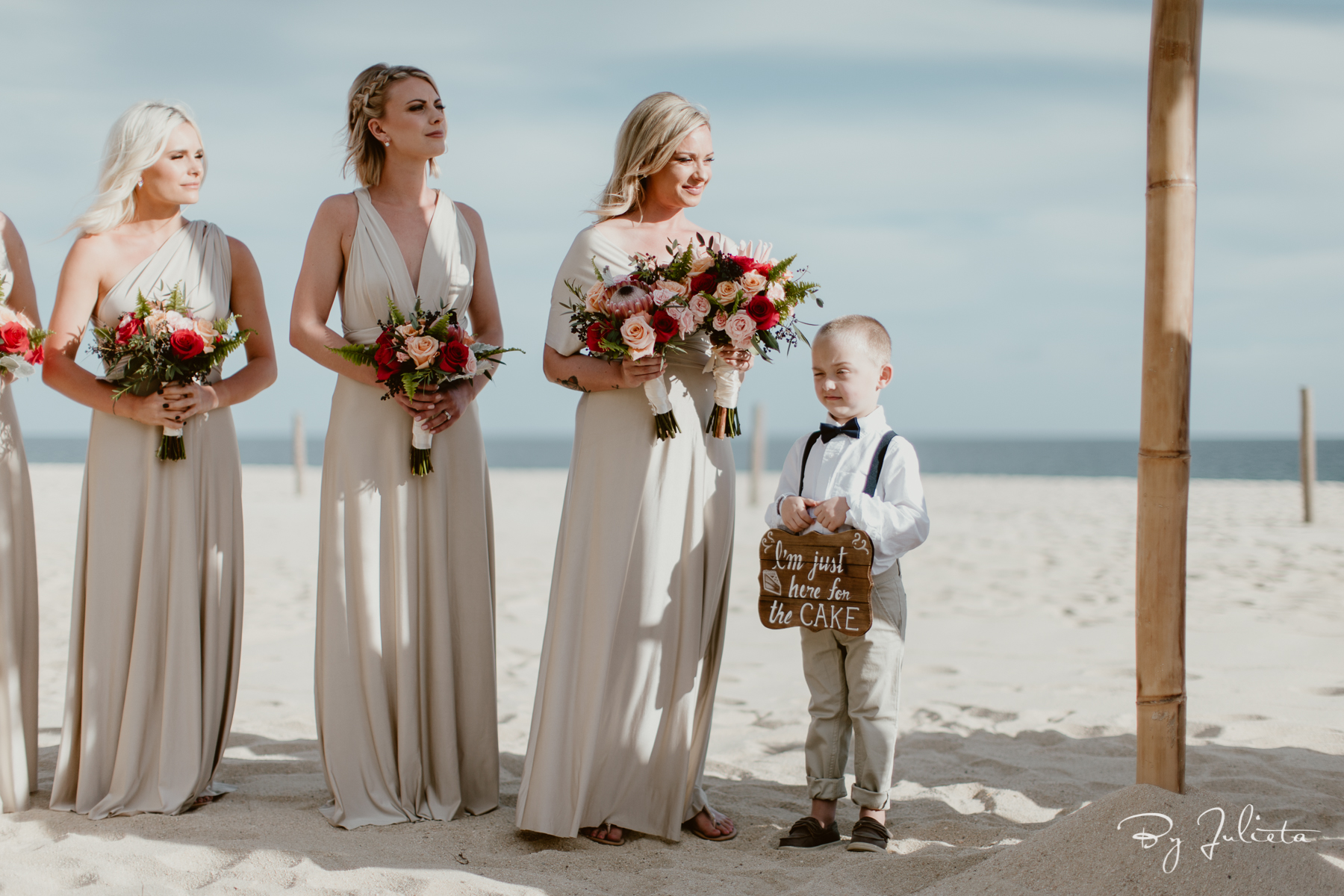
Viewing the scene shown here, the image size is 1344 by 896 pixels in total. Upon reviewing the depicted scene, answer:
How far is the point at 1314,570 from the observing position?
34.5ft

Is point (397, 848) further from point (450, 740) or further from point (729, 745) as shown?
point (729, 745)

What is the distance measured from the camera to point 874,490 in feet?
12.6

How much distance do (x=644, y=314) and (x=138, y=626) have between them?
95.3 inches

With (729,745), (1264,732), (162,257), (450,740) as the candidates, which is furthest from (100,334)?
(1264,732)

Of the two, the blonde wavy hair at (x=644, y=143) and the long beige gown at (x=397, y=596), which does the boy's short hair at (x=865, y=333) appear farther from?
the long beige gown at (x=397, y=596)

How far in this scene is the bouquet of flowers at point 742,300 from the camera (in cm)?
377

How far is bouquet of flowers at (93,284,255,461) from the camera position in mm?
4086

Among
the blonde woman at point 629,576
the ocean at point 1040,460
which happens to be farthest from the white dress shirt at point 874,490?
the ocean at point 1040,460

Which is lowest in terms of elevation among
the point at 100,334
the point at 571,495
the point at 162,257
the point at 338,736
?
the point at 338,736

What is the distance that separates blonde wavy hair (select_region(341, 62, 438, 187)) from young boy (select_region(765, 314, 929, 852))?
1.97 metres

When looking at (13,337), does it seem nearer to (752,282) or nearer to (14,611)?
(14,611)

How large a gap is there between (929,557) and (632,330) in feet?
31.1

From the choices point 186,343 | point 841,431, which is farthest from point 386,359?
point 841,431

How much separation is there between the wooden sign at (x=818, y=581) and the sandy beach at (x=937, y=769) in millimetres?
835
